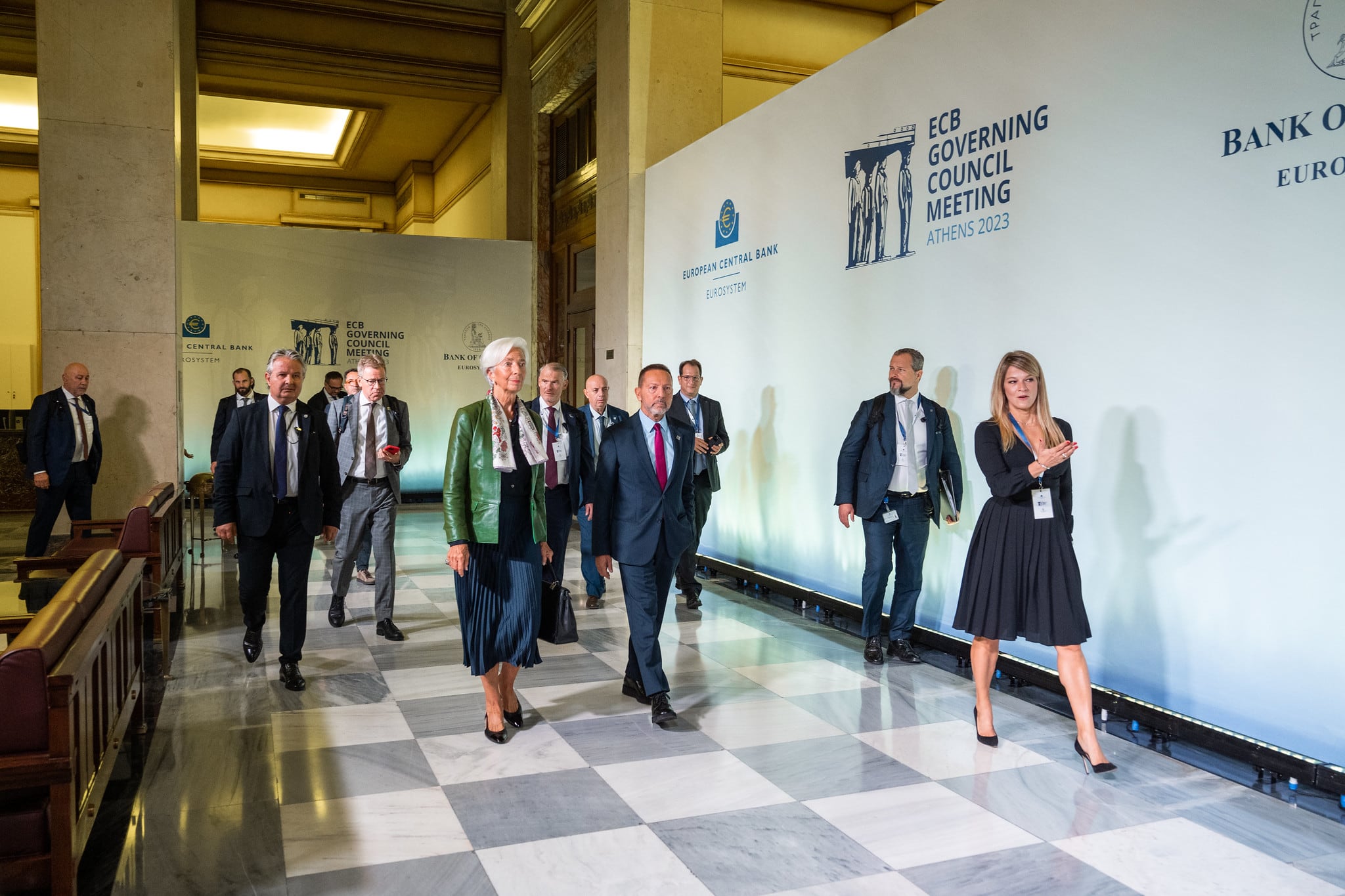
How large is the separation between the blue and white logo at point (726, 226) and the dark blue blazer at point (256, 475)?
4336mm

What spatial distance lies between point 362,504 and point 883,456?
317 centimetres

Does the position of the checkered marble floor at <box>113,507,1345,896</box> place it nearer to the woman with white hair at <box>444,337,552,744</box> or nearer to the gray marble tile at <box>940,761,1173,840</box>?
the gray marble tile at <box>940,761,1173,840</box>

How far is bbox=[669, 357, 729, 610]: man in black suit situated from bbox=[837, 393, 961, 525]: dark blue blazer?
5.00 ft

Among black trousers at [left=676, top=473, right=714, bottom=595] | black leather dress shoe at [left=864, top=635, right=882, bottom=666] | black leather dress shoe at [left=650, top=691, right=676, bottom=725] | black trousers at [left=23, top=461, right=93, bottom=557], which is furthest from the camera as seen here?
black trousers at [left=23, top=461, right=93, bottom=557]

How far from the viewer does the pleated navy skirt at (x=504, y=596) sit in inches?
164

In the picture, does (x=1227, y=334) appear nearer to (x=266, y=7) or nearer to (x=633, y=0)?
(x=633, y=0)

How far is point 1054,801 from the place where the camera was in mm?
3658

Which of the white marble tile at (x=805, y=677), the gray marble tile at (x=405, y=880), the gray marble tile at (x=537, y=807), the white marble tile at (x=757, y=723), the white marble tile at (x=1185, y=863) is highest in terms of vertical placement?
the gray marble tile at (x=405, y=880)

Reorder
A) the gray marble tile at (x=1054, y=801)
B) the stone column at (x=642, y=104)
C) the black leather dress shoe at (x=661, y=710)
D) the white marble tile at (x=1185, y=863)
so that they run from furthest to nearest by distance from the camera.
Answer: the stone column at (x=642, y=104)
the black leather dress shoe at (x=661, y=710)
the gray marble tile at (x=1054, y=801)
the white marble tile at (x=1185, y=863)

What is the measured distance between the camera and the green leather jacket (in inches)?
162

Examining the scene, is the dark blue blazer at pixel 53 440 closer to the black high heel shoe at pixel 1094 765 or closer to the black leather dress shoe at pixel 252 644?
the black leather dress shoe at pixel 252 644

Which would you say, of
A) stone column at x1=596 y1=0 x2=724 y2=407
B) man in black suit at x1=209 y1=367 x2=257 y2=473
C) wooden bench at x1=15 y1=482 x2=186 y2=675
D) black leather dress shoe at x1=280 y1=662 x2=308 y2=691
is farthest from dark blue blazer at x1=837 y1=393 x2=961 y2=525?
man in black suit at x1=209 y1=367 x2=257 y2=473

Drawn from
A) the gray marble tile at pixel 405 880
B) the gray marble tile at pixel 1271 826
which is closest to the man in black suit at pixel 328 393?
the gray marble tile at pixel 405 880

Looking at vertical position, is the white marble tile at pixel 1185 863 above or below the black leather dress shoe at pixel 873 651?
below
